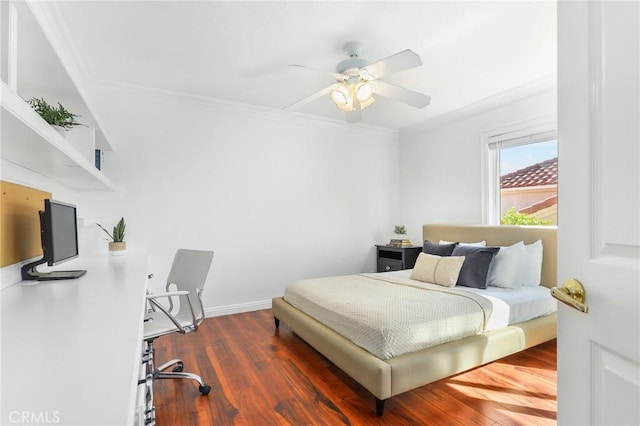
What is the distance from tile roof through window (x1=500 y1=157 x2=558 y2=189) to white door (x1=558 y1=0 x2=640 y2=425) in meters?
2.83

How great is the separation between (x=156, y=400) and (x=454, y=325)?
6.75 ft

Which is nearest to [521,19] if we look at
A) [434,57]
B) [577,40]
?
[434,57]

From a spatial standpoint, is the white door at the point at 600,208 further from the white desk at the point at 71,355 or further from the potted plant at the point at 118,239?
the potted plant at the point at 118,239

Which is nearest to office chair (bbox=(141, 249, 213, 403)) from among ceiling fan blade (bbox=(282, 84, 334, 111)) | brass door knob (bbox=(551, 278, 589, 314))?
ceiling fan blade (bbox=(282, 84, 334, 111))

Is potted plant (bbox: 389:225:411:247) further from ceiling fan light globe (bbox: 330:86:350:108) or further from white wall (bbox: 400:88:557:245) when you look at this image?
ceiling fan light globe (bbox: 330:86:350:108)

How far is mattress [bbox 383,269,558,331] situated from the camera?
245cm

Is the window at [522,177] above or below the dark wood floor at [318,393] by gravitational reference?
above

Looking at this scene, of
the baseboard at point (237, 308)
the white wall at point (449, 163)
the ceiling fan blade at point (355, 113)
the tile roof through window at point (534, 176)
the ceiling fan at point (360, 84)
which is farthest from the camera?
the baseboard at point (237, 308)

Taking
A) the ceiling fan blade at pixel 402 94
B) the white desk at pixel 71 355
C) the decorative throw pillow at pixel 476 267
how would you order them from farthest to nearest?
the decorative throw pillow at pixel 476 267
the ceiling fan blade at pixel 402 94
the white desk at pixel 71 355

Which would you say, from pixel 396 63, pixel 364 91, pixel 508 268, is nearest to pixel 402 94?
pixel 364 91

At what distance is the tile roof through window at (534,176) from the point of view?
324cm

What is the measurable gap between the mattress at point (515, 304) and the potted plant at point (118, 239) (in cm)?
309

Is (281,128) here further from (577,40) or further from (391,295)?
(577,40)

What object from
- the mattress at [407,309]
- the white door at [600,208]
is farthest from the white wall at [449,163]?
the white door at [600,208]
